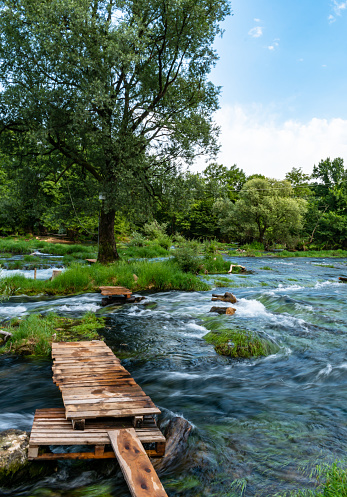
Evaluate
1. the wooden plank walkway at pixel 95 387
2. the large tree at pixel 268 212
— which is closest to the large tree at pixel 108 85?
the wooden plank walkway at pixel 95 387

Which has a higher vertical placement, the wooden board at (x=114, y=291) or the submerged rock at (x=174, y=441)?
the wooden board at (x=114, y=291)

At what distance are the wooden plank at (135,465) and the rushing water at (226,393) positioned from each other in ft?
1.09

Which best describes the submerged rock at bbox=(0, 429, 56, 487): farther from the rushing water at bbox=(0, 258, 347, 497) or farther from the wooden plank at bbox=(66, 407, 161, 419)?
the wooden plank at bbox=(66, 407, 161, 419)

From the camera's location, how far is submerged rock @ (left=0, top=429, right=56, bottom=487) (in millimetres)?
3685

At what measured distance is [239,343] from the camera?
7918 millimetres

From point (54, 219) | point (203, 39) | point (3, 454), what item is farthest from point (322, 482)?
point (203, 39)

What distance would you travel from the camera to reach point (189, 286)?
15906 millimetres

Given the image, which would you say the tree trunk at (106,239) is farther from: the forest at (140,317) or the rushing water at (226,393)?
the rushing water at (226,393)

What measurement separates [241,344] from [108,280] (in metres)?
8.52

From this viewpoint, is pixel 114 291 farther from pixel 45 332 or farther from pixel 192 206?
pixel 192 206

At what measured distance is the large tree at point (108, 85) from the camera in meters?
14.4

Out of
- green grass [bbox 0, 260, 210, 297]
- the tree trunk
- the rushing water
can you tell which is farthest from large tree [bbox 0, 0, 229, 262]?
the rushing water

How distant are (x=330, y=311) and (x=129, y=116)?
1283 centimetres

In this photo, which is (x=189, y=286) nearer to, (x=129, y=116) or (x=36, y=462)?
(x=129, y=116)
